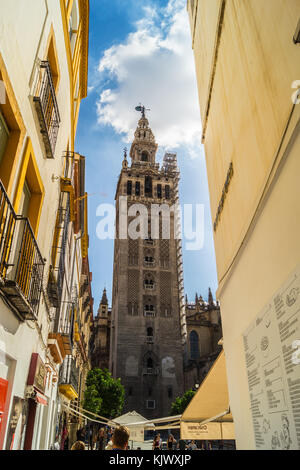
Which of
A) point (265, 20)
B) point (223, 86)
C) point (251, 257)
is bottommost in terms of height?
point (251, 257)

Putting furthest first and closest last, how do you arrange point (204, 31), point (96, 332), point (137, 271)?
1. point (96, 332)
2. point (137, 271)
3. point (204, 31)

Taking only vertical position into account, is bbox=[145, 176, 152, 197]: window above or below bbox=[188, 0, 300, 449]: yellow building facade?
above

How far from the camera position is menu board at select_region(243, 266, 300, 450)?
2828 millimetres

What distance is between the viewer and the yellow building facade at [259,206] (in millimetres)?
2986

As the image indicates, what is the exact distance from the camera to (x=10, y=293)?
3.88m

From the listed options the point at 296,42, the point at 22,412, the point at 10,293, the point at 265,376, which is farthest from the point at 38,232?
the point at 296,42

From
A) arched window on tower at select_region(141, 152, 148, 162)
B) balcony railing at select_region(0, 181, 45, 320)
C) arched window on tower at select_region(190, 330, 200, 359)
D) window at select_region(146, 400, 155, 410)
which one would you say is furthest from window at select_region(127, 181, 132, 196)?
balcony railing at select_region(0, 181, 45, 320)

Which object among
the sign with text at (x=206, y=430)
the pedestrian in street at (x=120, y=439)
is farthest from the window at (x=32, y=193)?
the sign with text at (x=206, y=430)

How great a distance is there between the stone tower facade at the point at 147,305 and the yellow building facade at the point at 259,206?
3448 centimetres

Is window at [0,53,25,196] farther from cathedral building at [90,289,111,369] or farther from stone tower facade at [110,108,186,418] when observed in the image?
cathedral building at [90,289,111,369]

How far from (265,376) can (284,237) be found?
4.77 ft

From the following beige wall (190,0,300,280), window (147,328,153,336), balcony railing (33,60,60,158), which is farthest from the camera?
window (147,328,153,336)

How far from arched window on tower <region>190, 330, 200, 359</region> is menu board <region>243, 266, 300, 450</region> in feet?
147

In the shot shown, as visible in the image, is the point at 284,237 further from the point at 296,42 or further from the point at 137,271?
the point at 137,271
